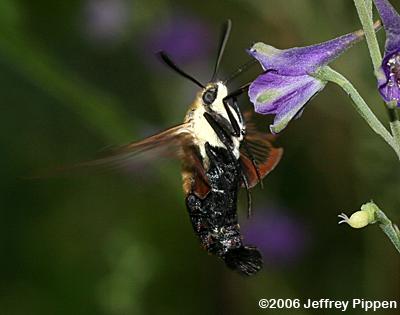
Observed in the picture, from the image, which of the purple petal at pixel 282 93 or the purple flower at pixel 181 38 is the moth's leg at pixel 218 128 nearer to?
the purple petal at pixel 282 93

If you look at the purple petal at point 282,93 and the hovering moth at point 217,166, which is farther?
the hovering moth at point 217,166

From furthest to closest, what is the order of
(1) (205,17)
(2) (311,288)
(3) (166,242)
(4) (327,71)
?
(1) (205,17) < (3) (166,242) < (2) (311,288) < (4) (327,71)

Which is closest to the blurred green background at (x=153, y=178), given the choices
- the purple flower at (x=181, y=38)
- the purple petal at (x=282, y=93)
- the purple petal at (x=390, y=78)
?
the purple flower at (x=181, y=38)

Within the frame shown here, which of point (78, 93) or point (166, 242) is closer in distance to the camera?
point (78, 93)

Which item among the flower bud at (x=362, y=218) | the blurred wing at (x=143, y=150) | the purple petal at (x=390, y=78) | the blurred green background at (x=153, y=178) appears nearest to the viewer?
the purple petal at (x=390, y=78)

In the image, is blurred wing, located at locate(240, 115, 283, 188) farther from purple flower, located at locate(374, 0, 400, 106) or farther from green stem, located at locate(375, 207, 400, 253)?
purple flower, located at locate(374, 0, 400, 106)

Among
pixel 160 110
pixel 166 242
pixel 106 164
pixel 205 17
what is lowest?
pixel 106 164

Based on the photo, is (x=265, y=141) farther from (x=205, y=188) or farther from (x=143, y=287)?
(x=143, y=287)

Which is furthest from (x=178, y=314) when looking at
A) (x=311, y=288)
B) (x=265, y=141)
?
(x=265, y=141)
